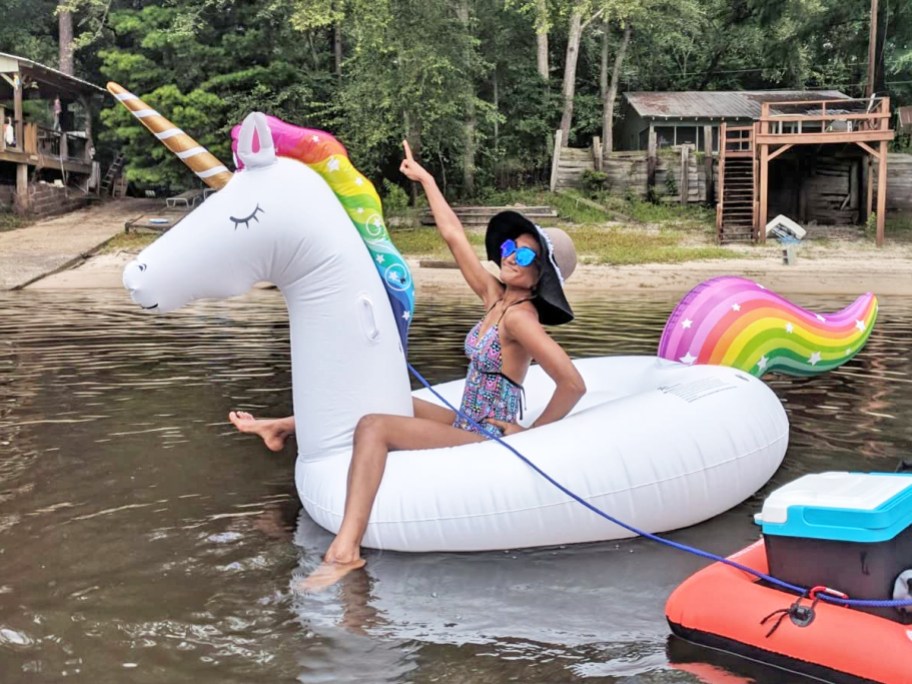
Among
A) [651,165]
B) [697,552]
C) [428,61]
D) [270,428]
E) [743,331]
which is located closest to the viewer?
[697,552]

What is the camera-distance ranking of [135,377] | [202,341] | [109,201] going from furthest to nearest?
[109,201] < [202,341] < [135,377]

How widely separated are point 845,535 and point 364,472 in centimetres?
193

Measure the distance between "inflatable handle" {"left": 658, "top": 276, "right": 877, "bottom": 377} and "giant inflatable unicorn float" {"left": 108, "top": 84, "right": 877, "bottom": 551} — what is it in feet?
2.56

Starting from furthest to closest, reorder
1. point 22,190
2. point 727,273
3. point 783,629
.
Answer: point 22,190 → point 727,273 → point 783,629

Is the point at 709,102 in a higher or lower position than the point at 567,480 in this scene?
higher

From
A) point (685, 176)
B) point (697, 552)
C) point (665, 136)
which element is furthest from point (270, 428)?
point (665, 136)

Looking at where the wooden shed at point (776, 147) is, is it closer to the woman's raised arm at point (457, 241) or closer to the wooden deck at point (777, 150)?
the wooden deck at point (777, 150)

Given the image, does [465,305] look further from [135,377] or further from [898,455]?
[898,455]

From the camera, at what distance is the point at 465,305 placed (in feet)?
47.0

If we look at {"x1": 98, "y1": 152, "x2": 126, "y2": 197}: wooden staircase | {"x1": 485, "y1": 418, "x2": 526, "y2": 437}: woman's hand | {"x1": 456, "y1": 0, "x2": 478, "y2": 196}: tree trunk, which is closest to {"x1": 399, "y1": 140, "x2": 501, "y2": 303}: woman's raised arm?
{"x1": 485, "y1": 418, "x2": 526, "y2": 437}: woman's hand

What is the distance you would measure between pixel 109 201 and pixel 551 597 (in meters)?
27.3

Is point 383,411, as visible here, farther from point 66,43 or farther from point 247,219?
point 66,43

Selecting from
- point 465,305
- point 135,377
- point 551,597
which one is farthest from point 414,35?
point 551,597

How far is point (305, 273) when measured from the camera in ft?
13.8
